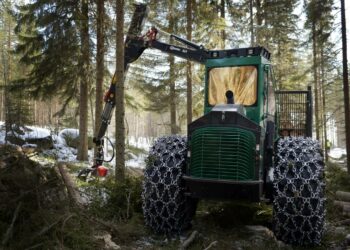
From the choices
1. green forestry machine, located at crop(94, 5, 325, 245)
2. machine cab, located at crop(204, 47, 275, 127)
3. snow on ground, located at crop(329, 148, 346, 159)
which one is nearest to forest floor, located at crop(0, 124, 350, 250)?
green forestry machine, located at crop(94, 5, 325, 245)

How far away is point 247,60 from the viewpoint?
689cm

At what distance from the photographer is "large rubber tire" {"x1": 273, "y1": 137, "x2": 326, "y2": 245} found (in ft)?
19.2

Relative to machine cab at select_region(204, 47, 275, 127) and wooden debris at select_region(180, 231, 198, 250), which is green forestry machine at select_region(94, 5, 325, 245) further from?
wooden debris at select_region(180, 231, 198, 250)

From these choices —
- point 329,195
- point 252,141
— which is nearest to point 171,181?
point 252,141

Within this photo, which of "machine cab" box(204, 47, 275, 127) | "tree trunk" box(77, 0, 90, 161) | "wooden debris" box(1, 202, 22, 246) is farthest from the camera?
"tree trunk" box(77, 0, 90, 161)

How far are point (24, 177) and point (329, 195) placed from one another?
765cm

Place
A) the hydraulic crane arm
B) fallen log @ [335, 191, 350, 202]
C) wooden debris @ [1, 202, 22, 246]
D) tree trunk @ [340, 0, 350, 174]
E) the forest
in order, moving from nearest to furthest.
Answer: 1. wooden debris @ [1, 202, 22, 246]
2. the forest
3. fallen log @ [335, 191, 350, 202]
4. the hydraulic crane arm
5. tree trunk @ [340, 0, 350, 174]

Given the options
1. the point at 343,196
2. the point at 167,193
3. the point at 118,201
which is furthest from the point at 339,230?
the point at 118,201

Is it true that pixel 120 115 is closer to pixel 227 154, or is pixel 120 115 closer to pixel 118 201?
pixel 118 201

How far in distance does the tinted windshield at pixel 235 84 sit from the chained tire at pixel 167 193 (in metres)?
1.14

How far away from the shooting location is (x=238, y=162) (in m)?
5.84

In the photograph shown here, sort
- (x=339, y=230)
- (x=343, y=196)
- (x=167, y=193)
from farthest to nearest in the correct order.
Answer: (x=343, y=196) → (x=339, y=230) → (x=167, y=193)

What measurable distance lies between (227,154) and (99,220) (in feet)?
6.88

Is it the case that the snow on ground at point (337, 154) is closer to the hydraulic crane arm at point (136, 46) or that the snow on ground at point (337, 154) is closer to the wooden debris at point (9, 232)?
the hydraulic crane arm at point (136, 46)
